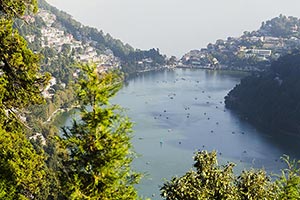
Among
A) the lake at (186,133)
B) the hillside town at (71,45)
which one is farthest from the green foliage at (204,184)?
the hillside town at (71,45)

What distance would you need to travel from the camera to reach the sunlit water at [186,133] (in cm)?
2009

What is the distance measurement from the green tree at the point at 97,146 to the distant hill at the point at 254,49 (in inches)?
1804

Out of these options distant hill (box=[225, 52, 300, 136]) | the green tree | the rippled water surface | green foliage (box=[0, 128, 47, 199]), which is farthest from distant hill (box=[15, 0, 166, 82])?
the green tree

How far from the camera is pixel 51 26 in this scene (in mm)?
59625

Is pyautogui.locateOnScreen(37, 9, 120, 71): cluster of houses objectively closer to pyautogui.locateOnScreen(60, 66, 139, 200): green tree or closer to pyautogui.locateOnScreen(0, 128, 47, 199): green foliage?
pyautogui.locateOnScreen(0, 128, 47, 199): green foliage

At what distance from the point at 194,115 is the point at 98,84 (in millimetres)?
27606

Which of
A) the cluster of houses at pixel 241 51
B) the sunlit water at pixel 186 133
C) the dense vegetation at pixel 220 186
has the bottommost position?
the sunlit water at pixel 186 133

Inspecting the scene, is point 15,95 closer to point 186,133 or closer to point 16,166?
point 16,166

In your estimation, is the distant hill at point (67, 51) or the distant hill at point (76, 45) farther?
the distant hill at point (76, 45)

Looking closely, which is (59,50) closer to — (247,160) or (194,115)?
(194,115)

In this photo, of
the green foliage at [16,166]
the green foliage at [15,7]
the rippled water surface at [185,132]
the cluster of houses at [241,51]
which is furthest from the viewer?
the cluster of houses at [241,51]

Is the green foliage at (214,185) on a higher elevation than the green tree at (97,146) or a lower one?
lower

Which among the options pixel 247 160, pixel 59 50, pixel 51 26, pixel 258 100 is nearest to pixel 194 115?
pixel 258 100

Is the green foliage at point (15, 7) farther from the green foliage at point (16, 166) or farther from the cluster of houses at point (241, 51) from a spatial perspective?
the cluster of houses at point (241, 51)
